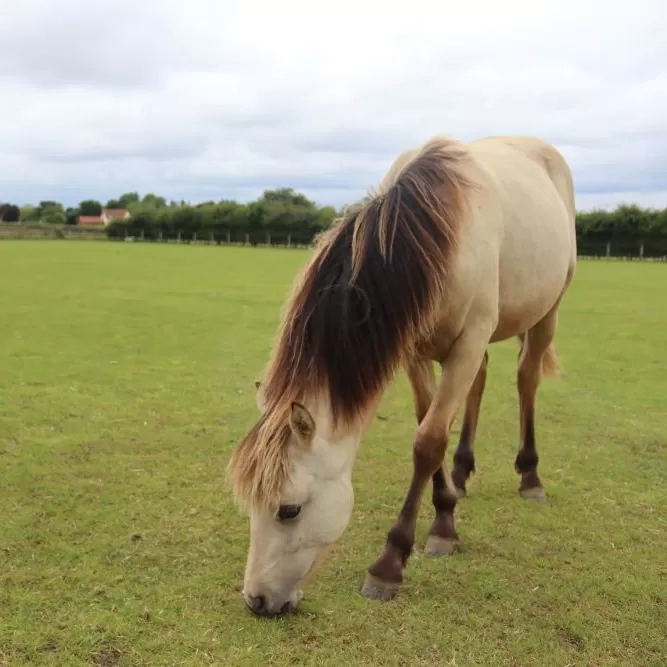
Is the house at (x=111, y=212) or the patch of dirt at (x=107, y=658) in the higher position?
the house at (x=111, y=212)

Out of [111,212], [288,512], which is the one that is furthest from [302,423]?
[111,212]

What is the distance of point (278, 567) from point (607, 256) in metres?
43.8

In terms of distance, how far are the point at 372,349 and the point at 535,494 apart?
6.93 feet

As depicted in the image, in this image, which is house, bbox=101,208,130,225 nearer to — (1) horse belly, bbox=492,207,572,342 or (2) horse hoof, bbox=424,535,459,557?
(1) horse belly, bbox=492,207,572,342

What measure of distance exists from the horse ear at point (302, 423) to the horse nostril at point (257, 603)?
0.67m

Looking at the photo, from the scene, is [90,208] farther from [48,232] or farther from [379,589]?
[379,589]

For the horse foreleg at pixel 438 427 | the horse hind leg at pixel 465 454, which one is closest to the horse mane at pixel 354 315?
the horse foreleg at pixel 438 427

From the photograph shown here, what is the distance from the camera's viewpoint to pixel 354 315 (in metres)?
2.71

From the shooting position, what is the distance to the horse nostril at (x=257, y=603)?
8.73 ft

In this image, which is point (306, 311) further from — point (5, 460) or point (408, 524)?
point (5, 460)

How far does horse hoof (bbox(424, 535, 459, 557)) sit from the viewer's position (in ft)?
11.3

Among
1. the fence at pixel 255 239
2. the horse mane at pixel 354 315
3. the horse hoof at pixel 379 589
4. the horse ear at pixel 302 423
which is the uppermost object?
the fence at pixel 255 239

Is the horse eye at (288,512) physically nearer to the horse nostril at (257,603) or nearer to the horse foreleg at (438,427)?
the horse nostril at (257,603)

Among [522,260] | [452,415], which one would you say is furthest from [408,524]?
[522,260]
